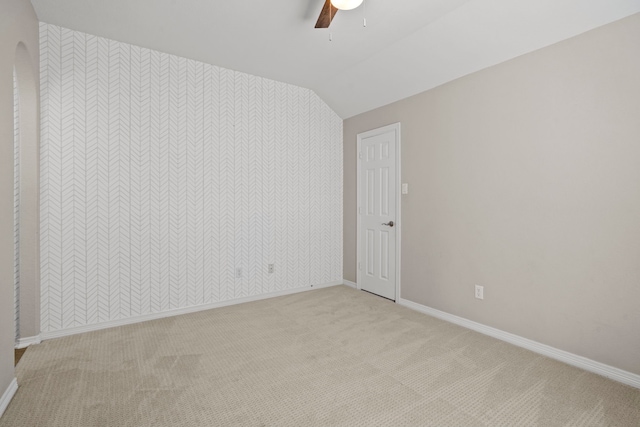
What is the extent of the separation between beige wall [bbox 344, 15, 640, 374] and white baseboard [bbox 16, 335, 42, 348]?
Answer: 3468mm

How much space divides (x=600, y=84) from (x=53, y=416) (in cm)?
389

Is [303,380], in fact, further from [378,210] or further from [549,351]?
[378,210]

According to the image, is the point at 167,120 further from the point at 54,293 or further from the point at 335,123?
the point at 335,123

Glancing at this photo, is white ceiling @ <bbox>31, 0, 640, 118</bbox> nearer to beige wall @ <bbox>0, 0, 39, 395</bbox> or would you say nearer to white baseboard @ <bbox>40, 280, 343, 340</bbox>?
beige wall @ <bbox>0, 0, 39, 395</bbox>

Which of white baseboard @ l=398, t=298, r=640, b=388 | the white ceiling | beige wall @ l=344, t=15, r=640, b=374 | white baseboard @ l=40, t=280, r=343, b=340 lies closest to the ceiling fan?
the white ceiling

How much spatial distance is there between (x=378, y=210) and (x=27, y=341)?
140 inches

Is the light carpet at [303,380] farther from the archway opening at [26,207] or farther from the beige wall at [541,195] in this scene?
the beige wall at [541,195]

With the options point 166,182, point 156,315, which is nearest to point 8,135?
point 166,182

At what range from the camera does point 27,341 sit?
2.62 m

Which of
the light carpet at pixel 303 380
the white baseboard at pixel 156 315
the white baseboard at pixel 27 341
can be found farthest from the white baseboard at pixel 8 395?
the white baseboard at pixel 156 315

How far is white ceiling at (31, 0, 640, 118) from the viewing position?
7.75 feet

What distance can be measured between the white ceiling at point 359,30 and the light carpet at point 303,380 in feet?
7.90

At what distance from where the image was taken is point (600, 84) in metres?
2.21

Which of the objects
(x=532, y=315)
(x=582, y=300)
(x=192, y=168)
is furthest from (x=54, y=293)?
(x=582, y=300)
